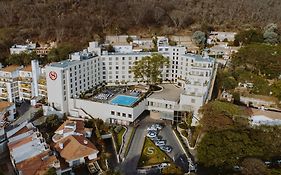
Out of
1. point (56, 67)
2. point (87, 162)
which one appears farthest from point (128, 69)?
point (87, 162)

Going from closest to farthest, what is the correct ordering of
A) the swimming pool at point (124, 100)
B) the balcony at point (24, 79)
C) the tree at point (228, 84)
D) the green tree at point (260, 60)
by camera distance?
the swimming pool at point (124, 100)
the tree at point (228, 84)
the green tree at point (260, 60)
the balcony at point (24, 79)

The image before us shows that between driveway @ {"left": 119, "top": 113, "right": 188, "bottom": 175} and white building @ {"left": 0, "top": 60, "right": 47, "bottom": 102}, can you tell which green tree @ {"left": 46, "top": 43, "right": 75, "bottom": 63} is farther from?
driveway @ {"left": 119, "top": 113, "right": 188, "bottom": 175}

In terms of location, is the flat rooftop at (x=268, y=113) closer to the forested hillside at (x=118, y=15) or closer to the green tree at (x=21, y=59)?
the green tree at (x=21, y=59)

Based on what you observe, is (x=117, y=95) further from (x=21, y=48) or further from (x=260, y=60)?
(x=21, y=48)

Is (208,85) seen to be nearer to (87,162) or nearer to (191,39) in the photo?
(87,162)

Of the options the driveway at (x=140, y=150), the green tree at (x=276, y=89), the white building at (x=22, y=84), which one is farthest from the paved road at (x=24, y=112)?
the green tree at (x=276, y=89)

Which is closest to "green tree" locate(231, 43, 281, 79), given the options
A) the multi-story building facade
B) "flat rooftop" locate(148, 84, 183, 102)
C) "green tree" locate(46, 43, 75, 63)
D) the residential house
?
"flat rooftop" locate(148, 84, 183, 102)

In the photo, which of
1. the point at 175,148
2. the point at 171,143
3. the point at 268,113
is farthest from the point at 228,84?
the point at 175,148
